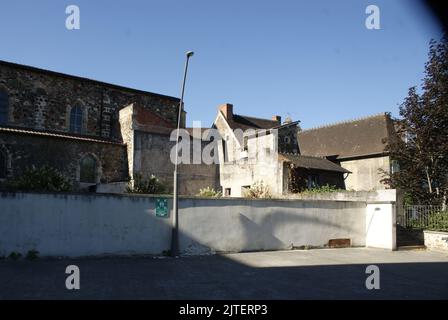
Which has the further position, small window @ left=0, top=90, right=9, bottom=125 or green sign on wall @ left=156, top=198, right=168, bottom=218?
small window @ left=0, top=90, right=9, bottom=125

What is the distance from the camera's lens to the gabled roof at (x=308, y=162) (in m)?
24.3

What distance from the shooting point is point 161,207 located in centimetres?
1343

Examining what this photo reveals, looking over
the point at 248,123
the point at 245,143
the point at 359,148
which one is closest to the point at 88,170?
the point at 245,143

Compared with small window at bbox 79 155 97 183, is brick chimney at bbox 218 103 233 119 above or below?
above

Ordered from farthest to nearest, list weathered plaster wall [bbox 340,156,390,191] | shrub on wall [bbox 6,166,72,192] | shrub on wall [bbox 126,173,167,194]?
weathered plaster wall [bbox 340,156,390,191]
shrub on wall [bbox 126,173,167,194]
shrub on wall [bbox 6,166,72,192]

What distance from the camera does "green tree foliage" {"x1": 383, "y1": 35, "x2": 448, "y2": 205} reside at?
20172 millimetres

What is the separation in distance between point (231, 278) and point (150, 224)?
178 inches

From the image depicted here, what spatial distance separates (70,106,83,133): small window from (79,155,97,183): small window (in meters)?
3.62

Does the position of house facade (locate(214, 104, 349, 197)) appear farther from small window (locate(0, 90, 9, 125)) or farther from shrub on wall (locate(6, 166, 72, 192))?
small window (locate(0, 90, 9, 125))

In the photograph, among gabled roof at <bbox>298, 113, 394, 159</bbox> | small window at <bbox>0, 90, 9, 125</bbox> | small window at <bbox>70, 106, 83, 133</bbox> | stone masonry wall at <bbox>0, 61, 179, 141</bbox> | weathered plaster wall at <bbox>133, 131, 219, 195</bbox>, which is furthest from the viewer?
gabled roof at <bbox>298, 113, 394, 159</bbox>
